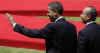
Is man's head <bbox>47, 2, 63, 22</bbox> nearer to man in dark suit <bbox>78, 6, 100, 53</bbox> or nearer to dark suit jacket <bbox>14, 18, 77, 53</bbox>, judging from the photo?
dark suit jacket <bbox>14, 18, 77, 53</bbox>

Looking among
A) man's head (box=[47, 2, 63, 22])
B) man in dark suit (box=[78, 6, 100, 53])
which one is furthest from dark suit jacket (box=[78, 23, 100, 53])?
man's head (box=[47, 2, 63, 22])

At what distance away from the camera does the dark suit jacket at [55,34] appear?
1825mm

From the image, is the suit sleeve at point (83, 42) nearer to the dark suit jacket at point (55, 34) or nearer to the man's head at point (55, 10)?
the dark suit jacket at point (55, 34)

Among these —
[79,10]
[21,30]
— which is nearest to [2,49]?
[79,10]

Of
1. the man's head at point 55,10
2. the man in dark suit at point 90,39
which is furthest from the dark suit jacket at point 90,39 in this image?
the man's head at point 55,10

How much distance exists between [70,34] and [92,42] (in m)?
0.16

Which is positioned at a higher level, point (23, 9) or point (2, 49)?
point (23, 9)

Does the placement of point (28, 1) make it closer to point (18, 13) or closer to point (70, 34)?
point (18, 13)

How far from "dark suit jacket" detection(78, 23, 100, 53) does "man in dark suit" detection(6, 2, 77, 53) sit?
0.08 metres

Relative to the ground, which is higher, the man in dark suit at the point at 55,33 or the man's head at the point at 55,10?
the man's head at the point at 55,10

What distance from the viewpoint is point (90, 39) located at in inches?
73.6

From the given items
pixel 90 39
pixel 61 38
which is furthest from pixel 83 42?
pixel 61 38

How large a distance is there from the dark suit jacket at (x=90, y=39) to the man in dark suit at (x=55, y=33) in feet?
0.26

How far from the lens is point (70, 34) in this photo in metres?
1.90
